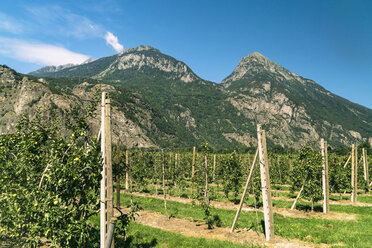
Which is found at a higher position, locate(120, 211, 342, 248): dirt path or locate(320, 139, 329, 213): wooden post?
locate(320, 139, 329, 213): wooden post

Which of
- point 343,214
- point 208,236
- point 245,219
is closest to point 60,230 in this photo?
point 208,236

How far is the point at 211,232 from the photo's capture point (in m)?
11.6

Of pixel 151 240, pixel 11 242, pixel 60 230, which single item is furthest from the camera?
pixel 151 240

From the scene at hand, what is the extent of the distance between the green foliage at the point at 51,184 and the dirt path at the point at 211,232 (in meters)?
5.84

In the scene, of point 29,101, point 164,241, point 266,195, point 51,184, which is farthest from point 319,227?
point 29,101

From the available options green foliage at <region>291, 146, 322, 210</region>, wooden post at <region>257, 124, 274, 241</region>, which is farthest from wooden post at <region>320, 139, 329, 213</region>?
wooden post at <region>257, 124, 274, 241</region>

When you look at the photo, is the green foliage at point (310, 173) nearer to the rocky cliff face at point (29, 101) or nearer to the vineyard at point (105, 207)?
the vineyard at point (105, 207)

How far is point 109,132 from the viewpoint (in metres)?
5.99

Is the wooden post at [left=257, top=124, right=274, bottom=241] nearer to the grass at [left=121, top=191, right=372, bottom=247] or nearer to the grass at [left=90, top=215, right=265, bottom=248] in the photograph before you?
the grass at [left=121, top=191, right=372, bottom=247]

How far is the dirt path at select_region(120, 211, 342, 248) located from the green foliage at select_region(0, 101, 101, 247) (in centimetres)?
584

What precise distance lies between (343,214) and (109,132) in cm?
1814

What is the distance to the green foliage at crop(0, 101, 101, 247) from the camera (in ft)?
15.7

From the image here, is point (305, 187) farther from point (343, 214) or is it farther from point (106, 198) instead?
point (106, 198)

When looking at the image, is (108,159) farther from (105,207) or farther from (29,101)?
(29,101)
